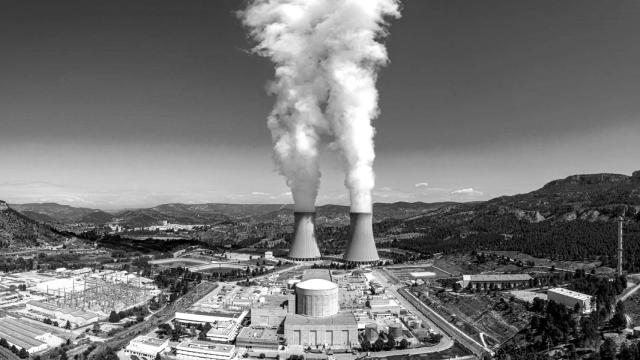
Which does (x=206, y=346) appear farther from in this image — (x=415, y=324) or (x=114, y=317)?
(x=415, y=324)

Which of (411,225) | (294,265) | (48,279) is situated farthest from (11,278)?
(411,225)

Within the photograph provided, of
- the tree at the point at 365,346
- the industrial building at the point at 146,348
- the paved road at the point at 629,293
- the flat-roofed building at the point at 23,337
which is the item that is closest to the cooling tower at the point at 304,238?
the tree at the point at 365,346

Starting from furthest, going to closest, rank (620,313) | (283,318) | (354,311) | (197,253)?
(197,253) → (354,311) → (283,318) → (620,313)

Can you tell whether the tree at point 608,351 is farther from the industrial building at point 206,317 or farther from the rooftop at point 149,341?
the rooftop at point 149,341

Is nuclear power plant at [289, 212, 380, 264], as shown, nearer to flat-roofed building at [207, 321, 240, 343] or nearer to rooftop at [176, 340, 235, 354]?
flat-roofed building at [207, 321, 240, 343]

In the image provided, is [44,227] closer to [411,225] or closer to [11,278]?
[11,278]

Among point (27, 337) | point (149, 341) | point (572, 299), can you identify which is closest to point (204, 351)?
point (149, 341)
